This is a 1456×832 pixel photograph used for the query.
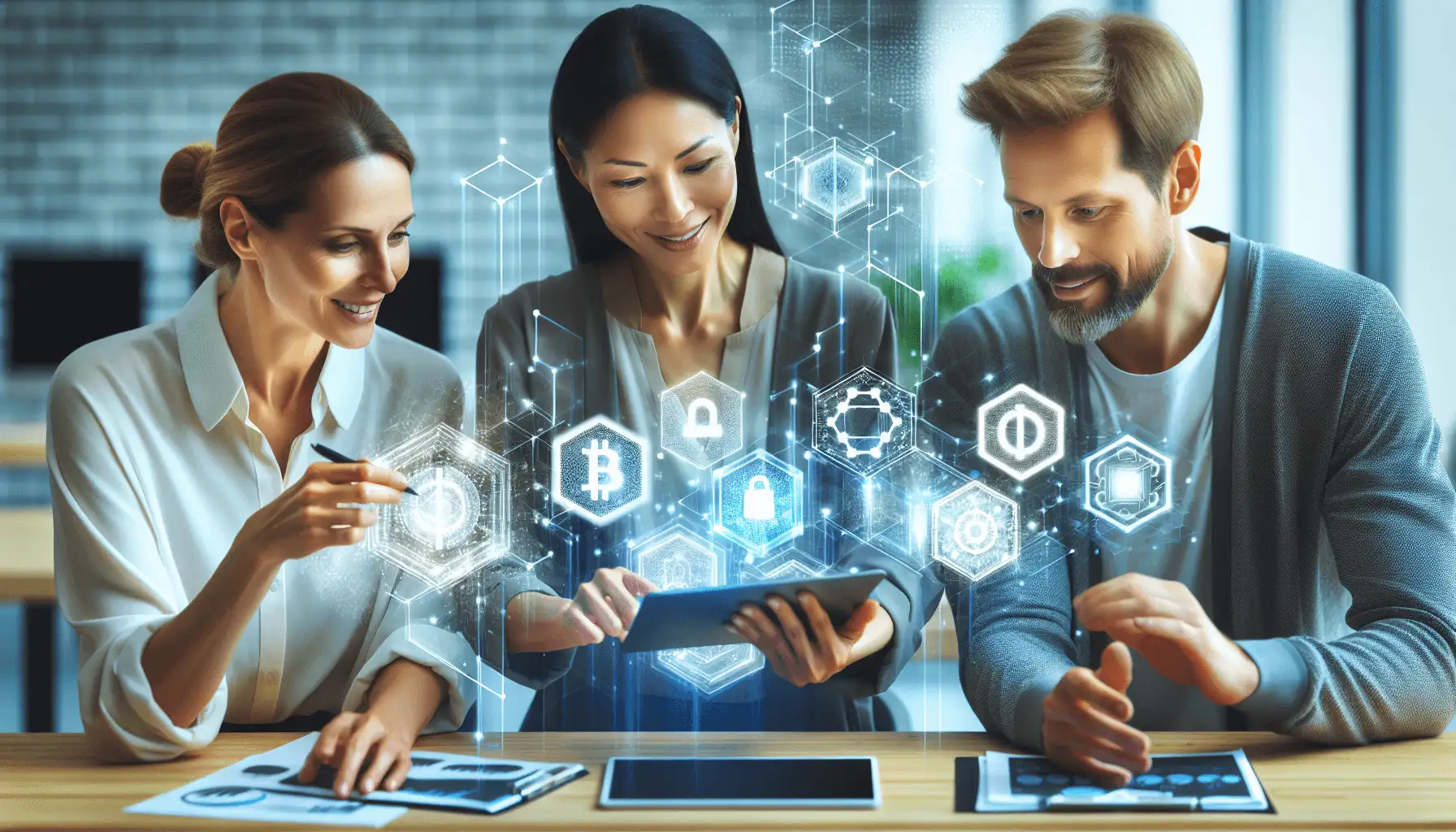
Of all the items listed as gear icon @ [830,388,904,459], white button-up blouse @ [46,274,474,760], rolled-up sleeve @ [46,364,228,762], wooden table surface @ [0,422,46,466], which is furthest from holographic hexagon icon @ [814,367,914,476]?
wooden table surface @ [0,422,46,466]

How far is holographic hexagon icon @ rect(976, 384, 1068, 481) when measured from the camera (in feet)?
4.65

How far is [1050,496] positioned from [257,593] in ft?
2.80

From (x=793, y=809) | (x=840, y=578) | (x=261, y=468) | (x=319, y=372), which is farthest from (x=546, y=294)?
(x=793, y=809)

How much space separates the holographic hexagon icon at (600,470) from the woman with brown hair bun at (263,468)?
5.4 inches

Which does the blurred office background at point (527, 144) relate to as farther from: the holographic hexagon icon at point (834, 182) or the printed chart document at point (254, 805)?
the printed chart document at point (254, 805)

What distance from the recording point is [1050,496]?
1412 mm

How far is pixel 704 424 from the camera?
1.39 metres

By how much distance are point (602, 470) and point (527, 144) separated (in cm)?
37

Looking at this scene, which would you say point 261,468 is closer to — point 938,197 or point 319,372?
point 319,372

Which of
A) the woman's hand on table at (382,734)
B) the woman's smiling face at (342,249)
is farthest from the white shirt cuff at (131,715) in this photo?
the woman's smiling face at (342,249)

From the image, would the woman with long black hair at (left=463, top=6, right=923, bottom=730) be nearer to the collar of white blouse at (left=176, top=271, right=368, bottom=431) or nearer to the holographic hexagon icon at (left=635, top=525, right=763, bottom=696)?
the holographic hexagon icon at (left=635, top=525, right=763, bottom=696)

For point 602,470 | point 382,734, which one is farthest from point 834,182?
point 382,734

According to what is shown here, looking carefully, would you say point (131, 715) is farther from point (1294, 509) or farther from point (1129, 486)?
point (1294, 509)

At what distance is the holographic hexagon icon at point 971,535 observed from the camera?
1391mm
